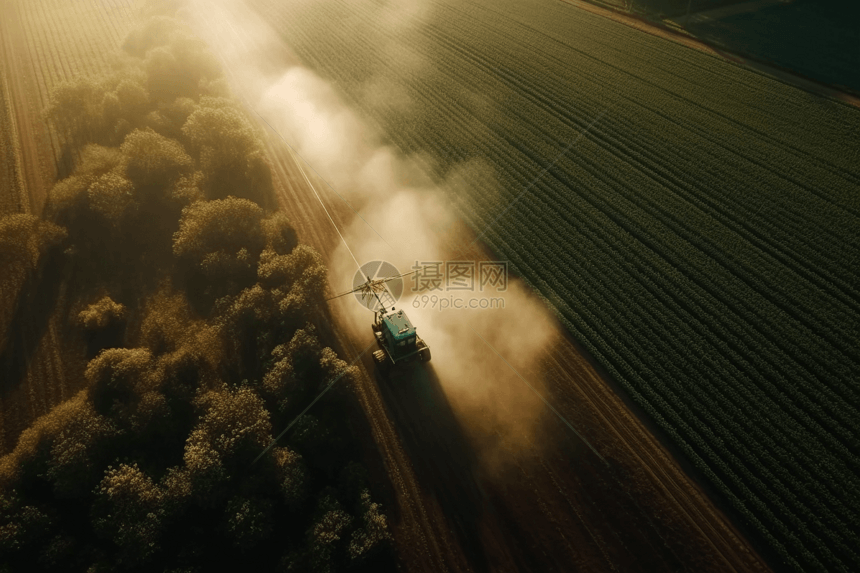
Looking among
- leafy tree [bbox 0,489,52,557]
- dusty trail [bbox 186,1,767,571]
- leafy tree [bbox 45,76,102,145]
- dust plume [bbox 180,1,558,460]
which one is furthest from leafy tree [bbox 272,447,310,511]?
leafy tree [bbox 45,76,102,145]

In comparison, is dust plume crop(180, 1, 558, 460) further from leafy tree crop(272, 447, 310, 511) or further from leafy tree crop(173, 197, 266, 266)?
leafy tree crop(272, 447, 310, 511)

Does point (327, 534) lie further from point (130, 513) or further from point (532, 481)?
point (532, 481)

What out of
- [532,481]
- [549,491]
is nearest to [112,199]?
[532,481]

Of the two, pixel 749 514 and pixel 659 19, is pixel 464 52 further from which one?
pixel 749 514

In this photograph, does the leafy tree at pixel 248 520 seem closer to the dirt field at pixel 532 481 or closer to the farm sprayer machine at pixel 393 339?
the dirt field at pixel 532 481

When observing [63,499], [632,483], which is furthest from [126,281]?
[632,483]

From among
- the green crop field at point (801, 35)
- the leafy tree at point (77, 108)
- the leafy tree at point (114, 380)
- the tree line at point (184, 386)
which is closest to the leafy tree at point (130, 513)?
the tree line at point (184, 386)
